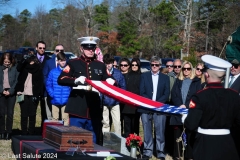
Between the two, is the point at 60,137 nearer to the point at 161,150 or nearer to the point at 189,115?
the point at 189,115

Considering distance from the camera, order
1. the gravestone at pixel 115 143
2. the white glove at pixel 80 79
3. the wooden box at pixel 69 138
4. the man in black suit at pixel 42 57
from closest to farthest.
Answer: the wooden box at pixel 69 138 < the white glove at pixel 80 79 < the gravestone at pixel 115 143 < the man in black suit at pixel 42 57

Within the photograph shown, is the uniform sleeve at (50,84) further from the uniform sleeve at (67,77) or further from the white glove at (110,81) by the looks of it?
the white glove at (110,81)

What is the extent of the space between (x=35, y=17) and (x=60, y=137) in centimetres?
8599

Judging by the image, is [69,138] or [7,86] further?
[7,86]

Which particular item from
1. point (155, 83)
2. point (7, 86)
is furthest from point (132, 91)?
point (7, 86)

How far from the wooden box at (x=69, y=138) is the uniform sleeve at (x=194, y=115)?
1.60 meters

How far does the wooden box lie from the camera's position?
6.19 metres

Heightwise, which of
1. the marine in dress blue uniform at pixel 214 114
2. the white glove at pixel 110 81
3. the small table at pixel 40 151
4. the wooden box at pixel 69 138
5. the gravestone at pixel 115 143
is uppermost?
the white glove at pixel 110 81

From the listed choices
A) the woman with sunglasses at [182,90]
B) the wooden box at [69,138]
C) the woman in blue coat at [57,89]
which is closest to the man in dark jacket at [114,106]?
the woman in blue coat at [57,89]

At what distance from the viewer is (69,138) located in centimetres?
620

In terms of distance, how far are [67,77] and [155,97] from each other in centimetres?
295

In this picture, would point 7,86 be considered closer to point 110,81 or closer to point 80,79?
point 110,81

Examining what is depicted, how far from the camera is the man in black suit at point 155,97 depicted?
31.6ft

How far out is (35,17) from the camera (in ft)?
295
